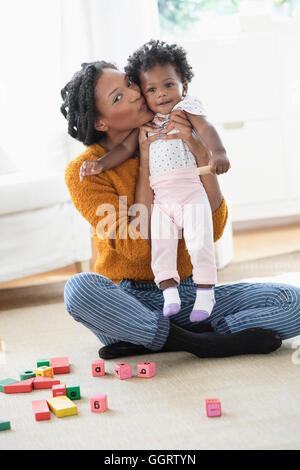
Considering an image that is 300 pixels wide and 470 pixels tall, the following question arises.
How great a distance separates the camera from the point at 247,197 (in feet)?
10.7

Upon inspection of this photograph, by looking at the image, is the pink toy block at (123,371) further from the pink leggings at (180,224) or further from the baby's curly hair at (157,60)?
the baby's curly hair at (157,60)

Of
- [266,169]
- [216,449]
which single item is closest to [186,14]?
[266,169]

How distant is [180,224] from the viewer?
154cm

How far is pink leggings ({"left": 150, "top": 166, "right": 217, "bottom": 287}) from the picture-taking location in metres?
1.48

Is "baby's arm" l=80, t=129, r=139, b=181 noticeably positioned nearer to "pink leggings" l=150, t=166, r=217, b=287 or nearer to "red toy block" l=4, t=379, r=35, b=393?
"pink leggings" l=150, t=166, r=217, b=287

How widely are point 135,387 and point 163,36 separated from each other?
2504mm

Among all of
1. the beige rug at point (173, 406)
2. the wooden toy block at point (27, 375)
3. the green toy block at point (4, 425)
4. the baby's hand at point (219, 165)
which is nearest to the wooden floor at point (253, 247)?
the beige rug at point (173, 406)

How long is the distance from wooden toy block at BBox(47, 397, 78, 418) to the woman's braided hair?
2.12ft

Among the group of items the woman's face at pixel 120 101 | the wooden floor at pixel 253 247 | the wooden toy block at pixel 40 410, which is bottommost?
the wooden floor at pixel 253 247

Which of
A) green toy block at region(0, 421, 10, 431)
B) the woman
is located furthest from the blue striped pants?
green toy block at region(0, 421, 10, 431)

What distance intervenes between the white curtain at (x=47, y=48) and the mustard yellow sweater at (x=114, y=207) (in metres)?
1.16

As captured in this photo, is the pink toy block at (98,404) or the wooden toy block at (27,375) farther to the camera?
the wooden toy block at (27,375)

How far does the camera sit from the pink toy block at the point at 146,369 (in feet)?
4.88

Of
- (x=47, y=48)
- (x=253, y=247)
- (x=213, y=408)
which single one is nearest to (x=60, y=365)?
(x=213, y=408)
